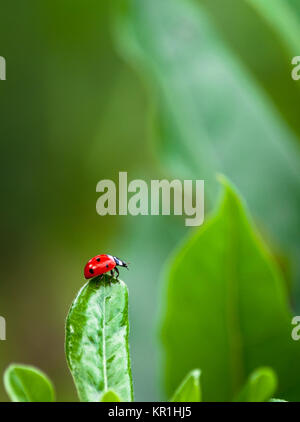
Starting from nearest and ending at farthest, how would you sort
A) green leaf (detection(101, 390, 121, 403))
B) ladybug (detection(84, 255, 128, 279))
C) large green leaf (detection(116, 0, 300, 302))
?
green leaf (detection(101, 390, 121, 403)) → ladybug (detection(84, 255, 128, 279)) → large green leaf (detection(116, 0, 300, 302))

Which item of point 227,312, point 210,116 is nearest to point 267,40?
point 210,116

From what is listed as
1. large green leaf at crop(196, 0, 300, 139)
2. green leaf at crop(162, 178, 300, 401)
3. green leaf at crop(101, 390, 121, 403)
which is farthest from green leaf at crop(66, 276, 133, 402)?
large green leaf at crop(196, 0, 300, 139)

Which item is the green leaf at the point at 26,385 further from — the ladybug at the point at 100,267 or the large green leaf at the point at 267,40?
the large green leaf at the point at 267,40

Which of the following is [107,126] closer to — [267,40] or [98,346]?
[267,40]

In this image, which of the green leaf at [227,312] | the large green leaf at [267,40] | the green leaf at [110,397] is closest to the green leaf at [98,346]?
the green leaf at [110,397]

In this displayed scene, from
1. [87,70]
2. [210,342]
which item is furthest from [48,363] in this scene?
[210,342]

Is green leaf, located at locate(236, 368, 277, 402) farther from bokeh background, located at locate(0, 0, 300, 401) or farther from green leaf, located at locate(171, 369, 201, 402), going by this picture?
bokeh background, located at locate(0, 0, 300, 401)

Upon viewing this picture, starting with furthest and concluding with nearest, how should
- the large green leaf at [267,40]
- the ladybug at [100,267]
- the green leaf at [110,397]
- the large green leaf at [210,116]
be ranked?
1. the large green leaf at [210,116]
2. the large green leaf at [267,40]
3. the ladybug at [100,267]
4. the green leaf at [110,397]

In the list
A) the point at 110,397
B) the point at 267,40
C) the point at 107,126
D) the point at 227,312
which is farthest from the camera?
the point at 107,126
